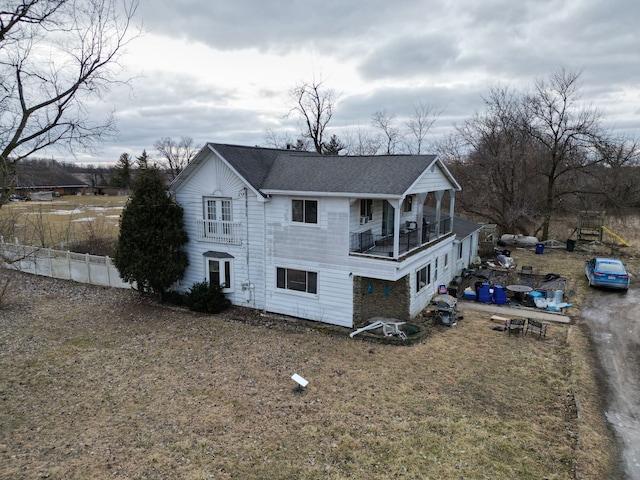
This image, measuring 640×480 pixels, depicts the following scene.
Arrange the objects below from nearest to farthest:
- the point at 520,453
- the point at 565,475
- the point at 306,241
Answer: the point at 565,475 → the point at 520,453 → the point at 306,241

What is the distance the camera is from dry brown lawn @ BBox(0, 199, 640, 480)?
8.16 m

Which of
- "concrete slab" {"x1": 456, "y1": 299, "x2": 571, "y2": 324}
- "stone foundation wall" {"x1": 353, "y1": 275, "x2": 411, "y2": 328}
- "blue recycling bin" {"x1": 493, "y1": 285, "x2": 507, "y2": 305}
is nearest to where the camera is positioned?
"stone foundation wall" {"x1": 353, "y1": 275, "x2": 411, "y2": 328}

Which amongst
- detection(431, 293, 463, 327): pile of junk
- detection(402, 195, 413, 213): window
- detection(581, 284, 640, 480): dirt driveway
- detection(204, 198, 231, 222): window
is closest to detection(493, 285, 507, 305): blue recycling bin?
detection(431, 293, 463, 327): pile of junk

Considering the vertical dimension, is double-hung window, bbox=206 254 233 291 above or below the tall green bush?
above

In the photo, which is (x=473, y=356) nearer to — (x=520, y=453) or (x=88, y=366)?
(x=520, y=453)

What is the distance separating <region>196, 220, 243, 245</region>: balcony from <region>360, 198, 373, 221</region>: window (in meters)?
5.35

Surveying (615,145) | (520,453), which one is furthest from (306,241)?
(615,145)

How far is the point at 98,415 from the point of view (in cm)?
998

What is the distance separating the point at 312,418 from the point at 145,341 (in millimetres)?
8025

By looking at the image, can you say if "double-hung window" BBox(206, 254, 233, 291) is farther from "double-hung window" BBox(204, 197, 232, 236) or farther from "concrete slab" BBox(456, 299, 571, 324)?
"concrete slab" BBox(456, 299, 571, 324)

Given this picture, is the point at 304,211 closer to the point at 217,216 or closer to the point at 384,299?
the point at 217,216

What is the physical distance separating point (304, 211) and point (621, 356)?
39.7 ft

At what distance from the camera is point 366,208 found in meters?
16.5

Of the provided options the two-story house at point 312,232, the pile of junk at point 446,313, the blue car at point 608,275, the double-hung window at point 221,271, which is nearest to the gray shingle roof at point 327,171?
the two-story house at point 312,232
